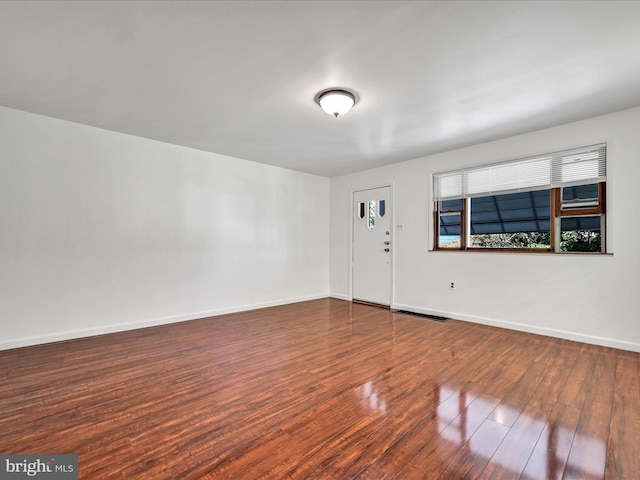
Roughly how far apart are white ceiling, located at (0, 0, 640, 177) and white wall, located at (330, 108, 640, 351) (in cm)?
32

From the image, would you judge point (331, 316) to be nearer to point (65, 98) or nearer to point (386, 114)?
point (386, 114)

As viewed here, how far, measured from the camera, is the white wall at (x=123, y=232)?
11.1 feet

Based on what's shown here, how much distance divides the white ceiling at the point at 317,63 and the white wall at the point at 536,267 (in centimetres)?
32

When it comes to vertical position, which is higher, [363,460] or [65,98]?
[65,98]

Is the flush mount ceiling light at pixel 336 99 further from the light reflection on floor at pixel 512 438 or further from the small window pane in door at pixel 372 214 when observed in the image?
the small window pane in door at pixel 372 214

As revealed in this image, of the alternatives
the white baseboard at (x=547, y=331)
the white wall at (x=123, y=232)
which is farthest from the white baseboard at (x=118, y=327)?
the white baseboard at (x=547, y=331)

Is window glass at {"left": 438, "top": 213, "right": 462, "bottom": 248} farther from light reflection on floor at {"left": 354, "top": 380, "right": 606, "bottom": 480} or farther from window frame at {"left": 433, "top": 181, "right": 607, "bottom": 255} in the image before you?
light reflection on floor at {"left": 354, "top": 380, "right": 606, "bottom": 480}

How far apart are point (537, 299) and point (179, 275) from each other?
493 cm

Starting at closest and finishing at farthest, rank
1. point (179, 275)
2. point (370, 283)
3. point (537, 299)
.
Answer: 1. point (537, 299)
2. point (179, 275)
3. point (370, 283)

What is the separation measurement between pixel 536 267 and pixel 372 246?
8.63 feet

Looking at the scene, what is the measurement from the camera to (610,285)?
11.0 feet

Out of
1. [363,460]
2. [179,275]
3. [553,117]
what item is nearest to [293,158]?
[179,275]

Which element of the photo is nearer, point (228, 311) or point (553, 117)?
point (553, 117)

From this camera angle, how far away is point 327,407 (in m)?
2.13
